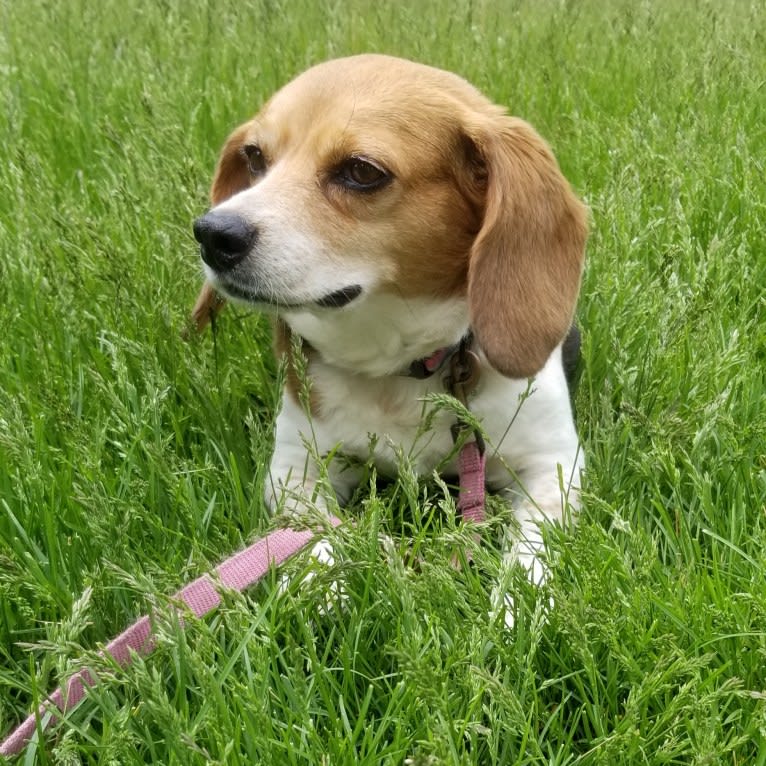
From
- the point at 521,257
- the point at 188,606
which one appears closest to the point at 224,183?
the point at 521,257

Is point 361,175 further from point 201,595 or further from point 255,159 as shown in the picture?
point 201,595

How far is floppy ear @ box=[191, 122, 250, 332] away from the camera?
260cm

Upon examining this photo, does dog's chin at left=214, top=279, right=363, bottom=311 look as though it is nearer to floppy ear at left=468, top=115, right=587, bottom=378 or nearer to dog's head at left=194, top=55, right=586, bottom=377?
dog's head at left=194, top=55, right=586, bottom=377

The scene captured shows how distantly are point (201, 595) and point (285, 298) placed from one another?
727 mm

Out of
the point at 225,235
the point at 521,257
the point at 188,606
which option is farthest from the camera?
the point at 521,257

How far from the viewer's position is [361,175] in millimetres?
2178

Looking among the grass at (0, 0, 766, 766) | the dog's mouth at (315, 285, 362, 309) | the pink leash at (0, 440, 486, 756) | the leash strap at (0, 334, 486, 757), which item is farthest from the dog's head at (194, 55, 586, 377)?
the pink leash at (0, 440, 486, 756)

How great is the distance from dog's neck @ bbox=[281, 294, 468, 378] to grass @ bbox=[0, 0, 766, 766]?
0.22 meters

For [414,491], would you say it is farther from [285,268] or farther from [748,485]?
[748,485]

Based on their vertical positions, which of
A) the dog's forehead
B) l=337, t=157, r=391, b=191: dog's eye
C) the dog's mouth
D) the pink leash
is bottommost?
the pink leash

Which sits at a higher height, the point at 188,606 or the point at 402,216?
the point at 402,216

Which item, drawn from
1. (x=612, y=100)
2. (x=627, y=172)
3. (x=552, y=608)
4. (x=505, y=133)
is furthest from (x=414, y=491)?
(x=612, y=100)

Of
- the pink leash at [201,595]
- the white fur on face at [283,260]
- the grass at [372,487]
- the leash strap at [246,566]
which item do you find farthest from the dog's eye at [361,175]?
the pink leash at [201,595]

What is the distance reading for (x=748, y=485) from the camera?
Answer: 2084mm
